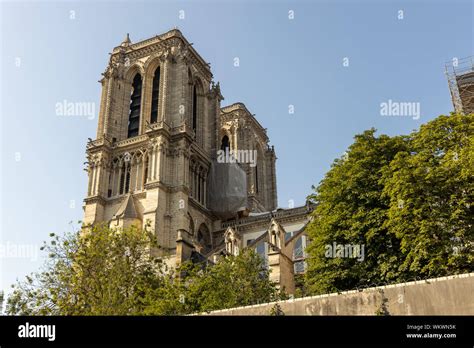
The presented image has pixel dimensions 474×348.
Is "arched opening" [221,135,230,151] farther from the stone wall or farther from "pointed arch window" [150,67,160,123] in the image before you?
the stone wall

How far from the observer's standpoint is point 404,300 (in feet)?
51.6

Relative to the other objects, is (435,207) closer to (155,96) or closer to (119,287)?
(119,287)

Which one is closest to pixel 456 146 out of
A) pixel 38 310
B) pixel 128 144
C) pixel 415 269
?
pixel 415 269

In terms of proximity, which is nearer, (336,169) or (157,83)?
(336,169)

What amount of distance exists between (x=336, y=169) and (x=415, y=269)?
7.99 metres

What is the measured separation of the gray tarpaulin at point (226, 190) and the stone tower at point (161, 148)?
153mm

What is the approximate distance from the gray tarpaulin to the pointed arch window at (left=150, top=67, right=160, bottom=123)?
814cm

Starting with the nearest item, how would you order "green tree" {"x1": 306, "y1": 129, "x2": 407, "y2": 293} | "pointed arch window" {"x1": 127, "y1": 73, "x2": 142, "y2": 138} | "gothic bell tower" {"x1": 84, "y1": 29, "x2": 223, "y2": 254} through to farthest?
1. "green tree" {"x1": 306, "y1": 129, "x2": 407, "y2": 293}
2. "gothic bell tower" {"x1": 84, "y1": 29, "x2": 223, "y2": 254}
3. "pointed arch window" {"x1": 127, "y1": 73, "x2": 142, "y2": 138}

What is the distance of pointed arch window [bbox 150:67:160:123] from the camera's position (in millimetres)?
59062

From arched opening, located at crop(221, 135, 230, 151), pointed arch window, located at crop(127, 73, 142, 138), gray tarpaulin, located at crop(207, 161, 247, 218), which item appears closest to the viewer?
gray tarpaulin, located at crop(207, 161, 247, 218)

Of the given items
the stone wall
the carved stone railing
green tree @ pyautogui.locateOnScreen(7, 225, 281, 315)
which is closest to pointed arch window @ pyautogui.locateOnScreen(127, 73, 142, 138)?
the carved stone railing
